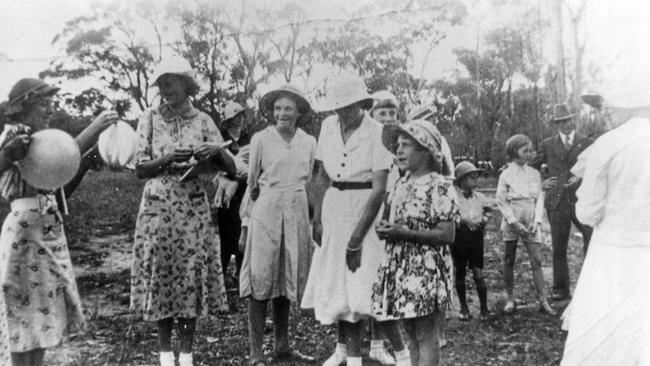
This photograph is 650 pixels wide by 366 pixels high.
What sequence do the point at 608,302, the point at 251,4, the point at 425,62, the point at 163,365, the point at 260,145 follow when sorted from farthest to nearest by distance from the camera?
1. the point at 425,62
2. the point at 251,4
3. the point at 260,145
4. the point at 163,365
5. the point at 608,302

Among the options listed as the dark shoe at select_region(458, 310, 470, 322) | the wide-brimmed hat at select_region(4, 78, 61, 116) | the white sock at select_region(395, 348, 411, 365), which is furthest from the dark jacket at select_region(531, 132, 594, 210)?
the wide-brimmed hat at select_region(4, 78, 61, 116)

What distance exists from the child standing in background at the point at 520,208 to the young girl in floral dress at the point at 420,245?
7.54 ft

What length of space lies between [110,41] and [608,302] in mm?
4362

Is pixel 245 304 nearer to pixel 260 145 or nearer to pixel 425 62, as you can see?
pixel 260 145

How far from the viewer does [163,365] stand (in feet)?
11.5

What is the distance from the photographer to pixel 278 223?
12.6 feet

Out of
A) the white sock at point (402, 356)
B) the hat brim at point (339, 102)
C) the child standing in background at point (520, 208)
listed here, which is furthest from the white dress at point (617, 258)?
the child standing in background at point (520, 208)

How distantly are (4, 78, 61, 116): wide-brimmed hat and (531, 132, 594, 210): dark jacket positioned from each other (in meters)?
4.31

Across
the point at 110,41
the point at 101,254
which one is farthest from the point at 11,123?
the point at 101,254

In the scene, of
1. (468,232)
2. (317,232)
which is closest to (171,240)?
(317,232)

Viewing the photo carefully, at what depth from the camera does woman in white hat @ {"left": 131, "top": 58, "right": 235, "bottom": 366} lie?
3.46m

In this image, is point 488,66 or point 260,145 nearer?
point 260,145

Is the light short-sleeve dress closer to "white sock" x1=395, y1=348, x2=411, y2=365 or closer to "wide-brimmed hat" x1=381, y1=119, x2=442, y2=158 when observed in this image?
"white sock" x1=395, y1=348, x2=411, y2=365

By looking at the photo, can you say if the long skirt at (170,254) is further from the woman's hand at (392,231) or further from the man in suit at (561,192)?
the man in suit at (561,192)
